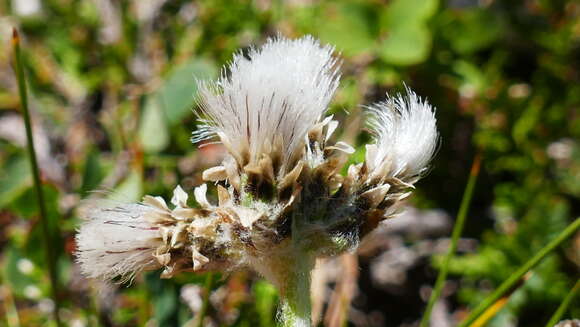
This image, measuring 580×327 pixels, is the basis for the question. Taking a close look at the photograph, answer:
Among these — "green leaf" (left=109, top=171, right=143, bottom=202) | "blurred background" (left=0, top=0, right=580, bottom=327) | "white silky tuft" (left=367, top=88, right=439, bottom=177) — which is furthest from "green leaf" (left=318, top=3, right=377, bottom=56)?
"white silky tuft" (left=367, top=88, right=439, bottom=177)

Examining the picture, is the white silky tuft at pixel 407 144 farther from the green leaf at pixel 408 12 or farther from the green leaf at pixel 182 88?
the green leaf at pixel 408 12

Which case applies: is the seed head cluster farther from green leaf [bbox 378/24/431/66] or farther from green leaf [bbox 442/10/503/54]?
green leaf [bbox 442/10/503/54]

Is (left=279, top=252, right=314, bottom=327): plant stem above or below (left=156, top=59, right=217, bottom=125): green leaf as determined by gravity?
below

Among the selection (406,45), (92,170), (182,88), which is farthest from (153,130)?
(406,45)

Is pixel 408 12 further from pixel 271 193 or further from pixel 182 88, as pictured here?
pixel 271 193

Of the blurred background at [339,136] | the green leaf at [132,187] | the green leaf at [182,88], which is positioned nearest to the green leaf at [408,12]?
the blurred background at [339,136]

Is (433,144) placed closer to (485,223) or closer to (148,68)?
(485,223)
